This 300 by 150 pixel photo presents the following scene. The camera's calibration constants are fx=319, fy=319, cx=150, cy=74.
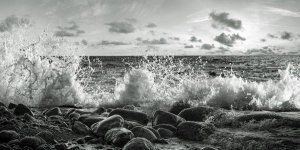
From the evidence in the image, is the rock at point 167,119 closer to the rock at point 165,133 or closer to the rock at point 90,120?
the rock at point 165,133

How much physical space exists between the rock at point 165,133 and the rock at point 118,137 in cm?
108

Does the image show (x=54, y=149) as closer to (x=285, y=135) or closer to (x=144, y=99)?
(x=285, y=135)

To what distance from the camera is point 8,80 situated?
12844 mm

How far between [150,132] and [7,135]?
293cm

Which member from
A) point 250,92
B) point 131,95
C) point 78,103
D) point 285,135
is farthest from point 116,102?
point 285,135

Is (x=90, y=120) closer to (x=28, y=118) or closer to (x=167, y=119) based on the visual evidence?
(x=28, y=118)

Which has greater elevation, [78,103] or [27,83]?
[27,83]

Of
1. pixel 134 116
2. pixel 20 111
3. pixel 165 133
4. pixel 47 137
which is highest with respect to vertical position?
pixel 20 111

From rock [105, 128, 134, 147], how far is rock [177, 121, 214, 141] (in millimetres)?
1434

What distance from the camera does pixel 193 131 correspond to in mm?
7625

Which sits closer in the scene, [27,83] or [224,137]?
[224,137]

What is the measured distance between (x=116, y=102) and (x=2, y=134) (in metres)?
8.00

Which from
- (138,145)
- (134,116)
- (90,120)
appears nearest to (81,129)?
(90,120)

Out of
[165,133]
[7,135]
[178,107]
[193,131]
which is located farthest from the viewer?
[178,107]
